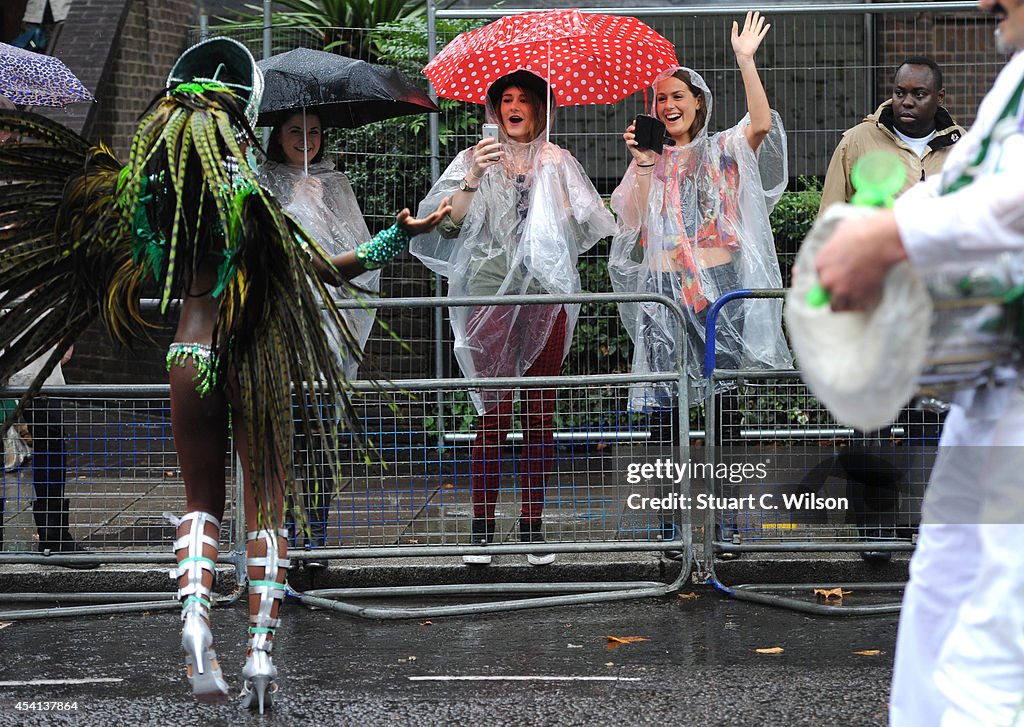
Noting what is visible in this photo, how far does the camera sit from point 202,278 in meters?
4.41

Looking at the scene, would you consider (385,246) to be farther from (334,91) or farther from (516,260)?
(334,91)

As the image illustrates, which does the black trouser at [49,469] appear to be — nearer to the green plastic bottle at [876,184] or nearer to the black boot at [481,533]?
the black boot at [481,533]

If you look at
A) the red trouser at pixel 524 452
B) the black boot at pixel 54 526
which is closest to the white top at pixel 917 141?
the red trouser at pixel 524 452

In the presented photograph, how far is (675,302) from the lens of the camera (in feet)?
21.8

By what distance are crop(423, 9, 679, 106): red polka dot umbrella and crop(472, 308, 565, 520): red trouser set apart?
1.70 m

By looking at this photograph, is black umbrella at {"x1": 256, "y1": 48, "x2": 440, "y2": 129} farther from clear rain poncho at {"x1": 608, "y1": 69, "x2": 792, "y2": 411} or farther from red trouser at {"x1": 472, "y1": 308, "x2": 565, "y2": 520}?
red trouser at {"x1": 472, "y1": 308, "x2": 565, "y2": 520}

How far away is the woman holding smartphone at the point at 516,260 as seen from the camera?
6.49 meters

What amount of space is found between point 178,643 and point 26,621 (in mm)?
970

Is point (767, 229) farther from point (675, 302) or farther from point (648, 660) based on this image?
point (648, 660)

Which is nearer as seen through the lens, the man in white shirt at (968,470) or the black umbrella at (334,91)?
the man in white shirt at (968,470)

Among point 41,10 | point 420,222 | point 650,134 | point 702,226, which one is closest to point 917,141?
point 702,226

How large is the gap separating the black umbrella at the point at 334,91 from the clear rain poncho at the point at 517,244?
0.66 m

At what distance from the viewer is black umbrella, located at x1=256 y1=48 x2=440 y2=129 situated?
6.83m

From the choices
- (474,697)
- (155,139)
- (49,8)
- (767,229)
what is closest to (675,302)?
(767,229)
